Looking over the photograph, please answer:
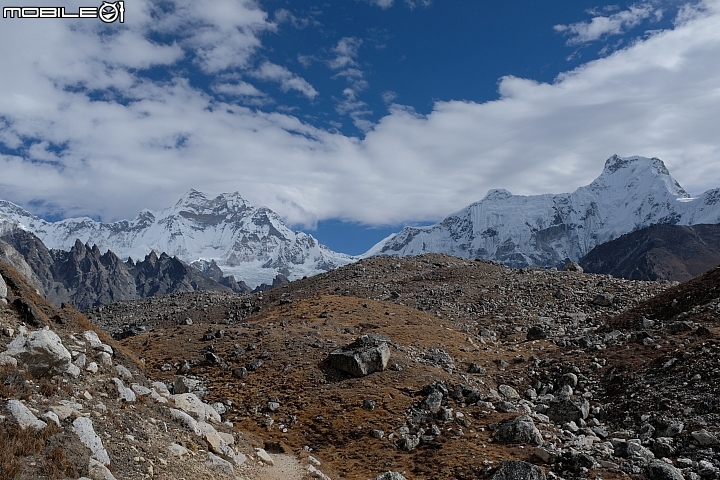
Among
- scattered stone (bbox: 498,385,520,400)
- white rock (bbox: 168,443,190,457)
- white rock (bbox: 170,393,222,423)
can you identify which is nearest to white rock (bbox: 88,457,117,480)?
white rock (bbox: 168,443,190,457)

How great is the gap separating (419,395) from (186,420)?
853 centimetres

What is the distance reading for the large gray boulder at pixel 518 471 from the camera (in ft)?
40.8

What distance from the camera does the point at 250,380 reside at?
20.9 metres

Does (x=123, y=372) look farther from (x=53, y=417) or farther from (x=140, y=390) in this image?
(x=53, y=417)

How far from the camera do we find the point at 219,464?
39.5ft

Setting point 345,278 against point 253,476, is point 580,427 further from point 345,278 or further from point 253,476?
point 345,278

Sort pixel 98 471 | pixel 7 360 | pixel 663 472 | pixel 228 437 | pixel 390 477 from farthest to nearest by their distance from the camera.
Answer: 1. pixel 228 437
2. pixel 390 477
3. pixel 663 472
4. pixel 7 360
5. pixel 98 471

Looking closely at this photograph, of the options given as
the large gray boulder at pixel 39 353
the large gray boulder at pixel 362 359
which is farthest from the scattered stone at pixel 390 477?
the large gray boulder at pixel 39 353

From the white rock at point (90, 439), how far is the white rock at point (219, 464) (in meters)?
2.62

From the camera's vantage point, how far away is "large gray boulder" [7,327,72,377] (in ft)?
37.2

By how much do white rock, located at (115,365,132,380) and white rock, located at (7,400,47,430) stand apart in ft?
13.7

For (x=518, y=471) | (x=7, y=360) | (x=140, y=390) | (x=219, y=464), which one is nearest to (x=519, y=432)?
(x=518, y=471)

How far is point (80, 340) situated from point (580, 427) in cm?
1548

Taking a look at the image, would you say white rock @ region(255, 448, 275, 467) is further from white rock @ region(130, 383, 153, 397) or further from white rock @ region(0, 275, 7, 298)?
white rock @ region(0, 275, 7, 298)
